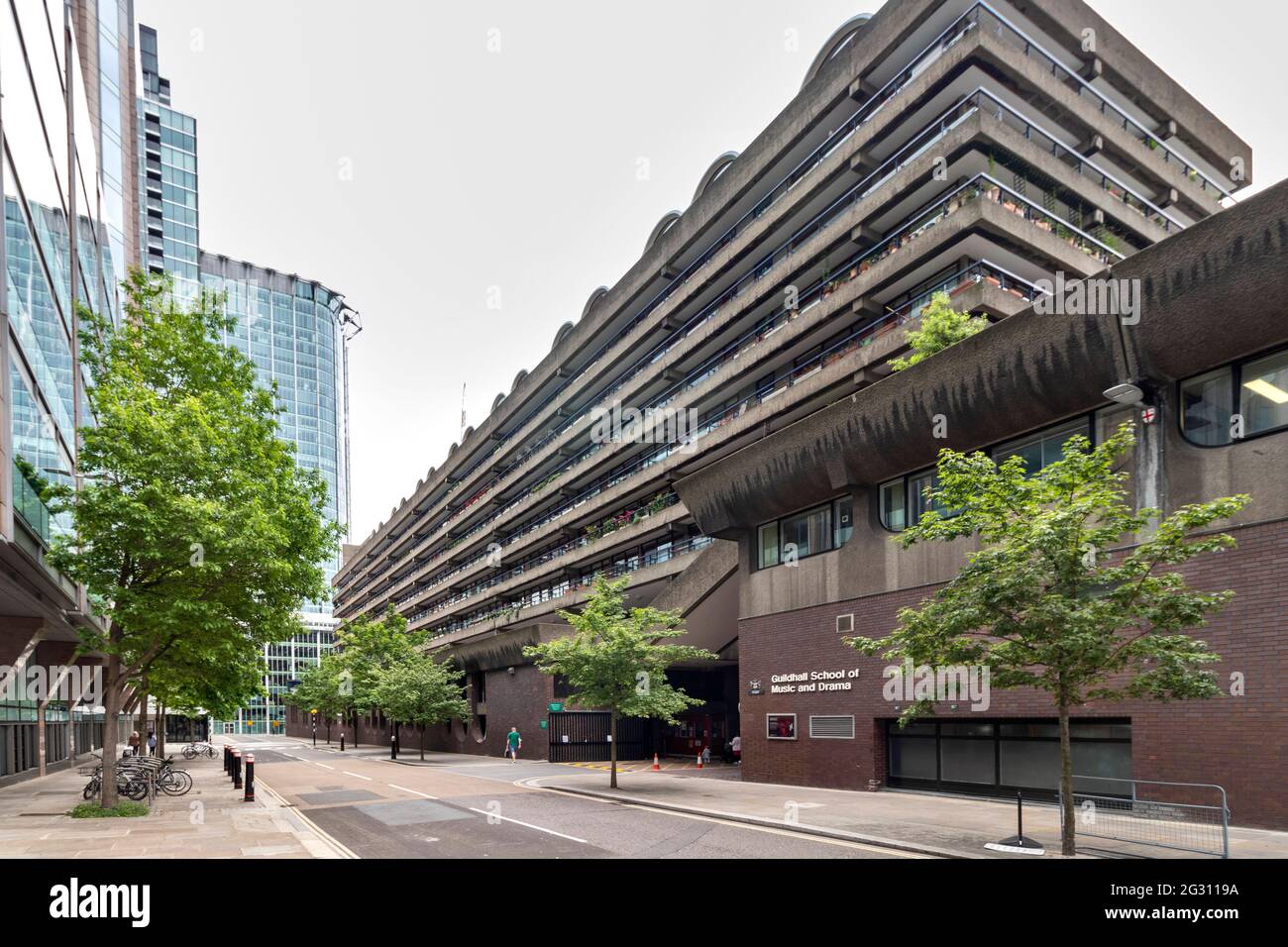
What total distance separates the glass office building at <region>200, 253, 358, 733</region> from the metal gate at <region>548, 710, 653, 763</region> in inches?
4797

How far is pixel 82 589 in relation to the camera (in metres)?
26.9

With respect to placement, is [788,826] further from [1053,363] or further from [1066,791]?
[1053,363]

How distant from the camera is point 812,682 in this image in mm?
23859

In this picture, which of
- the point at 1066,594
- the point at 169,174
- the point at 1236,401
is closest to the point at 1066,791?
the point at 1066,594

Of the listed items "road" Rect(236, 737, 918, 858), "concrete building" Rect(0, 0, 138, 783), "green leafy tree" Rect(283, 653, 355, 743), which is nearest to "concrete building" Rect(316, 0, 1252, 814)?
"road" Rect(236, 737, 918, 858)

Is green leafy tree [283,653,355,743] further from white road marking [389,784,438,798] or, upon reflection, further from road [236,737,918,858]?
white road marking [389,784,438,798]

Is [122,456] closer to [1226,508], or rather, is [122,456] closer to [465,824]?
[465,824]

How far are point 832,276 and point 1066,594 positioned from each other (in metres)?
25.0

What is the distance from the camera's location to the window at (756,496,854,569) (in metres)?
23.8

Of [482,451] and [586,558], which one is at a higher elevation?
[482,451]

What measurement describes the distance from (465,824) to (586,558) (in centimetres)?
3580

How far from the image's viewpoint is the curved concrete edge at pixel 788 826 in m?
12.7

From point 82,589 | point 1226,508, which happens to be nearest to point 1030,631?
point 1226,508
